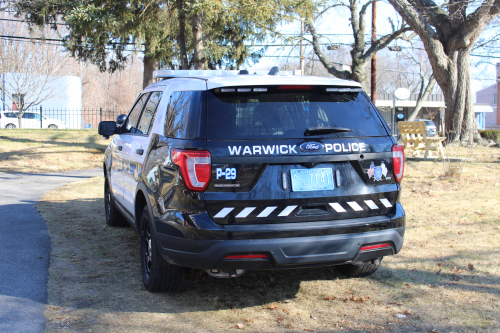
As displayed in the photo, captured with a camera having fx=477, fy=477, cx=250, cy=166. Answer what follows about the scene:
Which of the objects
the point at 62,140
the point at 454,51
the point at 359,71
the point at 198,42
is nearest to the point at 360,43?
the point at 359,71

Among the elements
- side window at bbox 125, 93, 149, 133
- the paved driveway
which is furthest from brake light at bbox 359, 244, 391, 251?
side window at bbox 125, 93, 149, 133

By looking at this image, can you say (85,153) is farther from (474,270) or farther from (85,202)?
(474,270)

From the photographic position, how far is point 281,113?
11.8ft

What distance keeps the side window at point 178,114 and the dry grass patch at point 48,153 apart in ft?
36.5

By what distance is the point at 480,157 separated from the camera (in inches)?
558

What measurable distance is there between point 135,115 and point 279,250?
9.49 ft

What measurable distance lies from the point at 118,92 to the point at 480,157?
6332 centimetres

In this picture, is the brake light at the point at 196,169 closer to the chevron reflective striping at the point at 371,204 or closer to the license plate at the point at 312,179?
the license plate at the point at 312,179

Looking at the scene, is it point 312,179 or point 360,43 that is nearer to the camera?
point 312,179

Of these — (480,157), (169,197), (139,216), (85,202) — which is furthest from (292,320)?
(480,157)

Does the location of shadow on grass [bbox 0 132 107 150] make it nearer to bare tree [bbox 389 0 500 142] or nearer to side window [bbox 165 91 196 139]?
bare tree [bbox 389 0 500 142]

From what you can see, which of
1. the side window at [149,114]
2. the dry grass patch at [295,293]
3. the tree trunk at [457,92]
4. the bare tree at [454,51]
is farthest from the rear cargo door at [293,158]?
the tree trunk at [457,92]

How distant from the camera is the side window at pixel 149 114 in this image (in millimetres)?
4617

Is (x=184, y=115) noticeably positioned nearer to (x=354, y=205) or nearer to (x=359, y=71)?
(x=354, y=205)
